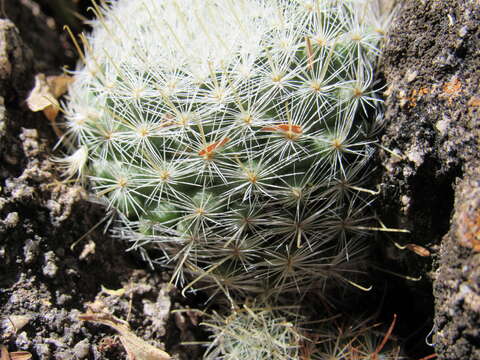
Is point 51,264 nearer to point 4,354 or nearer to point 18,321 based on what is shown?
point 18,321

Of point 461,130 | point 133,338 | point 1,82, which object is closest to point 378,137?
point 461,130

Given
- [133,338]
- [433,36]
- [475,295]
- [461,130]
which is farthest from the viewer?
[133,338]

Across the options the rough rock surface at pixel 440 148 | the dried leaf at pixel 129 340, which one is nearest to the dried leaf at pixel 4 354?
the dried leaf at pixel 129 340

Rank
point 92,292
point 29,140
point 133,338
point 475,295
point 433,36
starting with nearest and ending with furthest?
1. point 475,295
2. point 433,36
3. point 133,338
4. point 92,292
5. point 29,140

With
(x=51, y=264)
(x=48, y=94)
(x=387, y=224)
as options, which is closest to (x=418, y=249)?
(x=387, y=224)

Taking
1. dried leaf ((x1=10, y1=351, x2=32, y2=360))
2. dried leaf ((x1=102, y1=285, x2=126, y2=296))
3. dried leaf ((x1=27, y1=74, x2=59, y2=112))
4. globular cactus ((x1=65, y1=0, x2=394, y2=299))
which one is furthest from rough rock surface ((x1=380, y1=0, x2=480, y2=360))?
dried leaf ((x1=27, y1=74, x2=59, y2=112))

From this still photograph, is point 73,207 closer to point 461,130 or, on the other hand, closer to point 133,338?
point 133,338

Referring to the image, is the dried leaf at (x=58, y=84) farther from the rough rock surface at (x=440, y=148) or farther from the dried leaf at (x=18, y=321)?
the rough rock surface at (x=440, y=148)
